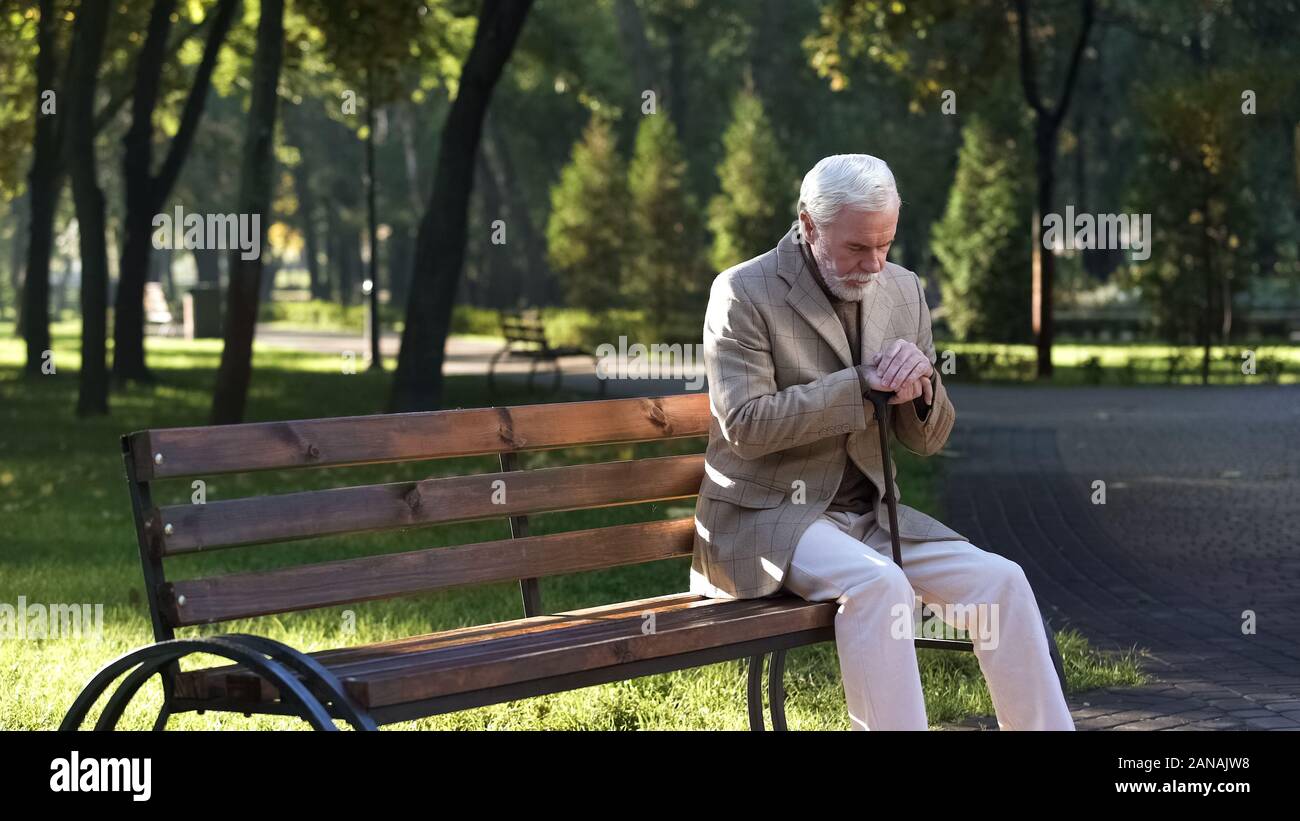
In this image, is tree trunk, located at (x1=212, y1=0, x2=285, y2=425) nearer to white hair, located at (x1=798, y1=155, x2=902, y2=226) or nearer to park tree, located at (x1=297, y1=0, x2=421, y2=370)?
park tree, located at (x1=297, y1=0, x2=421, y2=370)

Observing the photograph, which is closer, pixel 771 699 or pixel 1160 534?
pixel 771 699

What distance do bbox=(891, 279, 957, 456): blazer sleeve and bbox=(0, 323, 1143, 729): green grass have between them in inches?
49.2

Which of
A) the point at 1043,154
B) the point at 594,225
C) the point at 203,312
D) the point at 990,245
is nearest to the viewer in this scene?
the point at 1043,154

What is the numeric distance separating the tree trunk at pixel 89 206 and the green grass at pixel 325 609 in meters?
0.63

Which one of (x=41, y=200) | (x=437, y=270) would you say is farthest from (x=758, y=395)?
(x=41, y=200)

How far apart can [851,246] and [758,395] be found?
17.9 inches

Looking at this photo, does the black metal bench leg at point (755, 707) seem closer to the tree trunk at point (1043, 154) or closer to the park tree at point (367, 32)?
the park tree at point (367, 32)

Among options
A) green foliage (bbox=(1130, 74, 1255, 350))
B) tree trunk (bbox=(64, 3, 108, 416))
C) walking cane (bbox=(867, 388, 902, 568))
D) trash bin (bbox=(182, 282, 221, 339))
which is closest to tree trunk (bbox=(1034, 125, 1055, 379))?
green foliage (bbox=(1130, 74, 1255, 350))

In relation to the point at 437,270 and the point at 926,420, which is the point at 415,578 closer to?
the point at 926,420

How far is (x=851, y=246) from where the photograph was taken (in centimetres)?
493

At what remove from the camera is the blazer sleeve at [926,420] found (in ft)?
16.8

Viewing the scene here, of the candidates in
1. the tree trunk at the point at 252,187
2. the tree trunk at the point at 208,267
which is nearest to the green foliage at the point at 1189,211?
the tree trunk at the point at 252,187

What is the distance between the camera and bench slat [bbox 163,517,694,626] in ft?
14.7
